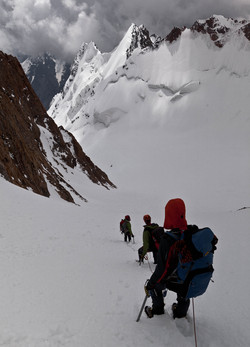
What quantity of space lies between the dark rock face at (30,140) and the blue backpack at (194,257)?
1614 centimetres

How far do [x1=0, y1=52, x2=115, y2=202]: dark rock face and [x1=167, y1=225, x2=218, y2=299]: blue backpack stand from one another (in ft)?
53.0

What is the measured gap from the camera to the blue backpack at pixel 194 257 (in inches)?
130

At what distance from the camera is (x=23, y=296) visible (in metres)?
4.43

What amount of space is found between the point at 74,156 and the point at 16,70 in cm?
1914

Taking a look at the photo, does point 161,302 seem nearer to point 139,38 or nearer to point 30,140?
point 30,140

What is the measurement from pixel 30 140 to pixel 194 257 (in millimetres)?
34525

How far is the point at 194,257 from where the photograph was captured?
336 centimetres

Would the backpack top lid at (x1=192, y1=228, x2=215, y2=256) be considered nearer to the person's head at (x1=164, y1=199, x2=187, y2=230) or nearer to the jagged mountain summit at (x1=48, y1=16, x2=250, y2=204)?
the person's head at (x1=164, y1=199, x2=187, y2=230)

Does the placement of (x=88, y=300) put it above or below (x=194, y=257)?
below

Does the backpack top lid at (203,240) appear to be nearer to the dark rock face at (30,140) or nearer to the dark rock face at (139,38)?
the dark rock face at (30,140)

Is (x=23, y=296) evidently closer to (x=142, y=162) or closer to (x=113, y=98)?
(x=142, y=162)

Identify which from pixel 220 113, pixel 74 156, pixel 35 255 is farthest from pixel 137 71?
pixel 35 255

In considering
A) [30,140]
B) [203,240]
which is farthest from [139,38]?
[203,240]

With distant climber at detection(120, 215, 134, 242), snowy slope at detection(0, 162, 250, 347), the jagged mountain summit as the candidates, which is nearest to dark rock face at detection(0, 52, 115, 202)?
distant climber at detection(120, 215, 134, 242)
